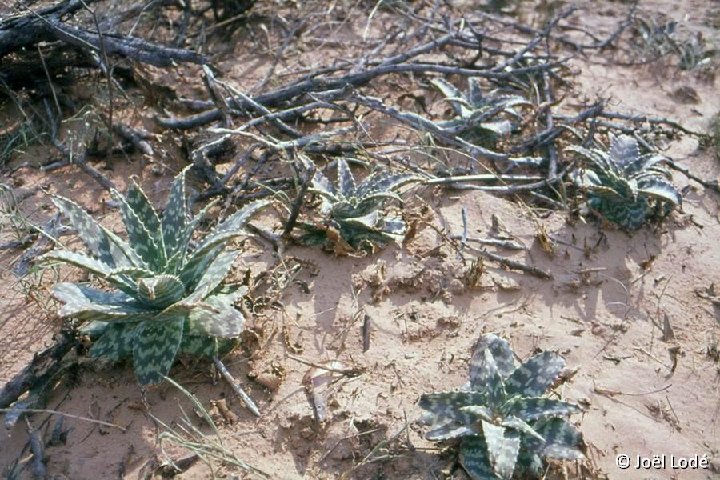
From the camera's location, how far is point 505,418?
8.07 feet

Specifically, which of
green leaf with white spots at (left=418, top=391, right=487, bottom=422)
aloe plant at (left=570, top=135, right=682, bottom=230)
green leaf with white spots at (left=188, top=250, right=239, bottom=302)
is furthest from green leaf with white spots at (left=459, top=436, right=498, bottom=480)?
aloe plant at (left=570, top=135, right=682, bottom=230)

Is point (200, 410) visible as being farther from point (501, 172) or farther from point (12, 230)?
point (501, 172)

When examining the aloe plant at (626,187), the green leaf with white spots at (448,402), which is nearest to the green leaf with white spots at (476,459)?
the green leaf with white spots at (448,402)

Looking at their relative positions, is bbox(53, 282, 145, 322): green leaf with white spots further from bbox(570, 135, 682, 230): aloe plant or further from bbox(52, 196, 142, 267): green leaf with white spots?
bbox(570, 135, 682, 230): aloe plant

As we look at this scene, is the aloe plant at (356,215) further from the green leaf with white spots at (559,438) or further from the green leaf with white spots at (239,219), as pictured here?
the green leaf with white spots at (559,438)

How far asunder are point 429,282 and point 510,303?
0.38 metres

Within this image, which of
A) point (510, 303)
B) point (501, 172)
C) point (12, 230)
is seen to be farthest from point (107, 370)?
point (501, 172)

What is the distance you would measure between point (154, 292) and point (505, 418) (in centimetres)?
130

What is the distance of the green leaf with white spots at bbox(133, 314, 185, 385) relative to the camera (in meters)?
2.48

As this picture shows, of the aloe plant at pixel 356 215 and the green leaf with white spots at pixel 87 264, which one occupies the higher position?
the green leaf with white spots at pixel 87 264

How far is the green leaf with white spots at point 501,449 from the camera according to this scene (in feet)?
7.44

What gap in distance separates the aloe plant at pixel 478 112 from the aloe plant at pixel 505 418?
67.9 inches

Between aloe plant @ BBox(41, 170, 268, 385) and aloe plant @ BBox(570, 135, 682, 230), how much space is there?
73.6 inches

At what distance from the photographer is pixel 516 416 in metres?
2.47
